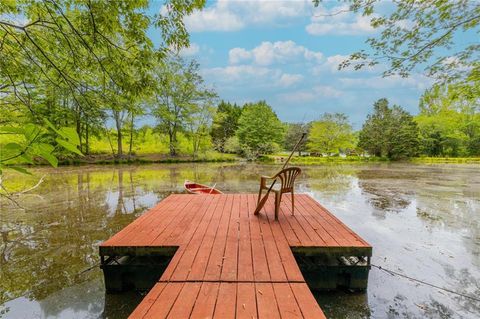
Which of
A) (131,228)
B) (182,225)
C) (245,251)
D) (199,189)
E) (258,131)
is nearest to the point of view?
(245,251)

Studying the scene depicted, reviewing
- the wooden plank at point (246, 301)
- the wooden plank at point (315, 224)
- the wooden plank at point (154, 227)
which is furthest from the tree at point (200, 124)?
the wooden plank at point (246, 301)

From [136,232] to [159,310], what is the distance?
5.63 ft

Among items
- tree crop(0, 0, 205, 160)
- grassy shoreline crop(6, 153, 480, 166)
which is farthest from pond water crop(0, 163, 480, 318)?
grassy shoreline crop(6, 153, 480, 166)

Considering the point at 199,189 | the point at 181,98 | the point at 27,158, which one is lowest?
the point at 199,189

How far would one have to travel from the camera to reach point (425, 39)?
3.66 m

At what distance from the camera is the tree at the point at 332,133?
1172 inches

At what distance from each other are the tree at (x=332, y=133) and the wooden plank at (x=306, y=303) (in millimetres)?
29482

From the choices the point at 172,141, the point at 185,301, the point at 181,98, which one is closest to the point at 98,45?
the point at 185,301

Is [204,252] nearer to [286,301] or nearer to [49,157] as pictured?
[286,301]

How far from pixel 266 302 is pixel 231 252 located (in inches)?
34.3

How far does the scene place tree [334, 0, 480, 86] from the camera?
3391mm

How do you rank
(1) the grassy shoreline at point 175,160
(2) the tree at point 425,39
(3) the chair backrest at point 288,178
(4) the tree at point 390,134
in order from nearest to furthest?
(2) the tree at point 425,39 < (3) the chair backrest at point 288,178 < (1) the grassy shoreline at point 175,160 < (4) the tree at point 390,134

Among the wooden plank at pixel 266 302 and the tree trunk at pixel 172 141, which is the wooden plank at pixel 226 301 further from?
the tree trunk at pixel 172 141

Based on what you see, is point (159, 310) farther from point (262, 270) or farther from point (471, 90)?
point (471, 90)
